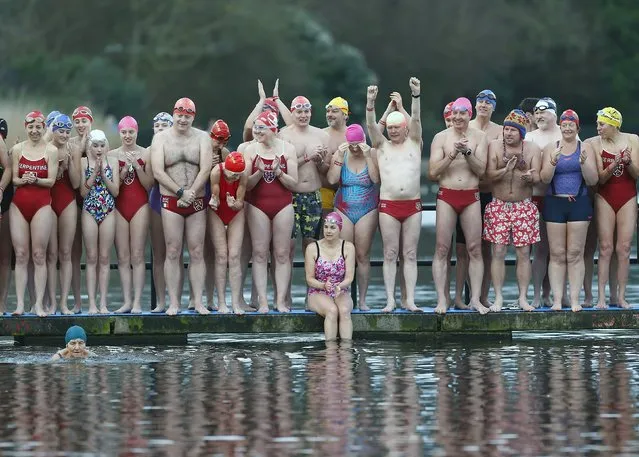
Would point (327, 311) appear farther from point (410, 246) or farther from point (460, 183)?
point (460, 183)

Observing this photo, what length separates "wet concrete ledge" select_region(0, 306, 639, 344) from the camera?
20.9 m

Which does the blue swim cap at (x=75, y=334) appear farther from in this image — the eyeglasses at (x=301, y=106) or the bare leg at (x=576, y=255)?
the bare leg at (x=576, y=255)

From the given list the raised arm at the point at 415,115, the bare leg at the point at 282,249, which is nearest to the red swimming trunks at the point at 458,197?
the raised arm at the point at 415,115

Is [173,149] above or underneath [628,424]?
above

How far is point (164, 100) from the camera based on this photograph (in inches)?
3238

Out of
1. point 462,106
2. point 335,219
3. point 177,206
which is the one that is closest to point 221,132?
point 177,206

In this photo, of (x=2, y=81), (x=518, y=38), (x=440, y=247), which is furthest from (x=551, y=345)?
(x=518, y=38)

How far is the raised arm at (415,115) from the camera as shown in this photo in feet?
66.6

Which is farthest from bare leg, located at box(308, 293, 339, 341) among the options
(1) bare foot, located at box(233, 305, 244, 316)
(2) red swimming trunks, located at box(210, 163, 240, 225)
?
(2) red swimming trunks, located at box(210, 163, 240, 225)

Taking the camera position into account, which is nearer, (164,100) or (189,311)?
(189,311)

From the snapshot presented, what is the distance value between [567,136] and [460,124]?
43.2 inches

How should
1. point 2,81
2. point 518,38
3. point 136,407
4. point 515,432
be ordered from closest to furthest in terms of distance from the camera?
1. point 515,432
2. point 136,407
3. point 2,81
4. point 518,38

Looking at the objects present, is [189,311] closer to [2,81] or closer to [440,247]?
[440,247]

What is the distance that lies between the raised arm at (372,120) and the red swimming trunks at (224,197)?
4.76 feet
